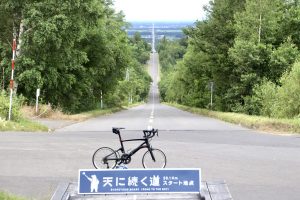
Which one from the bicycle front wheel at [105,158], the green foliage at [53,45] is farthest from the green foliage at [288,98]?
the bicycle front wheel at [105,158]

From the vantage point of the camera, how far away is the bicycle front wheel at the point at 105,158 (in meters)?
10.2

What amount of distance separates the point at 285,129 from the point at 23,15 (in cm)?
1670

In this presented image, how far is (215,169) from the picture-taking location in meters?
11.8

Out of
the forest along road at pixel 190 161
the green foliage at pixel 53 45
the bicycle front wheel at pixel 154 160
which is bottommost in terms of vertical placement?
the forest along road at pixel 190 161

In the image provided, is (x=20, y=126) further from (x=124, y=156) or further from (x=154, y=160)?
(x=124, y=156)

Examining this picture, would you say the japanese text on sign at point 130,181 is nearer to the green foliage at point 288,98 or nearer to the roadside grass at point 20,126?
the roadside grass at point 20,126

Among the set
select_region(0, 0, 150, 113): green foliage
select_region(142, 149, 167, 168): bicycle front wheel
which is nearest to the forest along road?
select_region(142, 149, 167, 168): bicycle front wheel

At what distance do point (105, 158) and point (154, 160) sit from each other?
113 cm

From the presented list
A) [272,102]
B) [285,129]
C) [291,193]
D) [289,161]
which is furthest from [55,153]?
[272,102]

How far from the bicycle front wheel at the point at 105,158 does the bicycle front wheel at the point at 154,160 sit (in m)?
0.79

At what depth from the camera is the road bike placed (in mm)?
10055

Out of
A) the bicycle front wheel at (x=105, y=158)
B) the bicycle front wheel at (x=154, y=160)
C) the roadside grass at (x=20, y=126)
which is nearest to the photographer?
the bicycle front wheel at (x=105, y=158)

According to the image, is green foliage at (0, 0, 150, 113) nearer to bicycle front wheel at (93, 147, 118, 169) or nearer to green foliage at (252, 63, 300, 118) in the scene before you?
green foliage at (252, 63, 300, 118)

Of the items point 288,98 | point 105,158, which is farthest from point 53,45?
point 105,158
